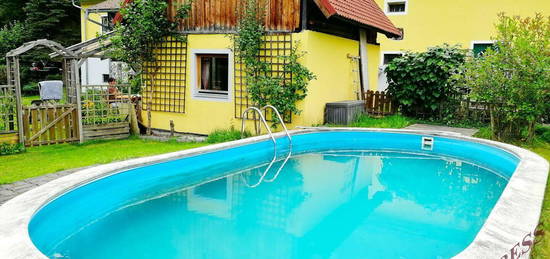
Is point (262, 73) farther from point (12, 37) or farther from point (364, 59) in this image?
point (12, 37)

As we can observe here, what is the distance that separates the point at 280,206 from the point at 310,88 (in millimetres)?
4950

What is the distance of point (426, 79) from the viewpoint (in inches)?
463

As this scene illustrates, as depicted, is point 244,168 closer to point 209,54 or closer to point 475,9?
point 209,54

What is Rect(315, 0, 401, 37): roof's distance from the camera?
30.9ft

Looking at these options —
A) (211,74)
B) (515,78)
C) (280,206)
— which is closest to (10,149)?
(211,74)

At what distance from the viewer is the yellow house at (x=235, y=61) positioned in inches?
397

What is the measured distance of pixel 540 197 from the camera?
166 inches

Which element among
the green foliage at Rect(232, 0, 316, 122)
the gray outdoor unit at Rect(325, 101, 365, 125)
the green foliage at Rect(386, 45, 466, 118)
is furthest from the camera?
the green foliage at Rect(386, 45, 466, 118)

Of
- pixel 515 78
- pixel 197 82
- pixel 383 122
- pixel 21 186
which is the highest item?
pixel 515 78

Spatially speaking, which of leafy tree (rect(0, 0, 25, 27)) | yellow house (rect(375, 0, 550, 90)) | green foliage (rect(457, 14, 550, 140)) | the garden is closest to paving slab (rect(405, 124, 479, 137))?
the garden

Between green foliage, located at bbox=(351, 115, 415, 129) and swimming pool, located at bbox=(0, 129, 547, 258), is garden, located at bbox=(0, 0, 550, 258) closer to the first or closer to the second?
green foliage, located at bbox=(351, 115, 415, 129)

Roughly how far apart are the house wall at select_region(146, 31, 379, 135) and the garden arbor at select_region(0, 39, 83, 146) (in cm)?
250

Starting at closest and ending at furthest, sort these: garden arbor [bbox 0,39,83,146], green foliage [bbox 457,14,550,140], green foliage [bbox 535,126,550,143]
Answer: green foliage [bbox 457,14,550,140] → garden arbor [bbox 0,39,83,146] → green foliage [bbox 535,126,550,143]

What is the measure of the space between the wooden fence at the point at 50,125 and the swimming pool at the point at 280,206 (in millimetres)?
4863
